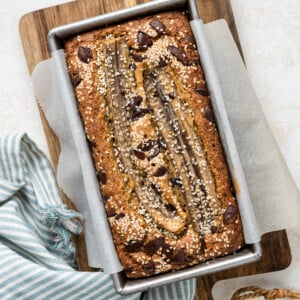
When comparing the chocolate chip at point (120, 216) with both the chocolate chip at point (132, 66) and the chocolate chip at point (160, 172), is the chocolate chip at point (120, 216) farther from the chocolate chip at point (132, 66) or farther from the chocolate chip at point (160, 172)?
the chocolate chip at point (132, 66)

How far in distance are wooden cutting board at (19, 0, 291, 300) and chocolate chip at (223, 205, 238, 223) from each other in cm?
27

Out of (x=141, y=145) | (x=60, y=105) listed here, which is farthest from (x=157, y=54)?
(x=60, y=105)

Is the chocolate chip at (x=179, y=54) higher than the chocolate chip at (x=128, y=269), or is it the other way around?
the chocolate chip at (x=179, y=54)

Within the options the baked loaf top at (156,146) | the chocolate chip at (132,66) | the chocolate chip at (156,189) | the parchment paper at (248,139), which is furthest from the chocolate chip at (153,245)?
the chocolate chip at (132,66)

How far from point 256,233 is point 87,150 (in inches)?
18.5

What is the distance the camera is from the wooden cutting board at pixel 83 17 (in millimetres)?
1696

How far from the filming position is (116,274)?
4.92ft

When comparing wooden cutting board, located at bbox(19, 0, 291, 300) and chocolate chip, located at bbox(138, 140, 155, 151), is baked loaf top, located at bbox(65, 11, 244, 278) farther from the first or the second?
wooden cutting board, located at bbox(19, 0, 291, 300)

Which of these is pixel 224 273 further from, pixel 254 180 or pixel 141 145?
pixel 141 145

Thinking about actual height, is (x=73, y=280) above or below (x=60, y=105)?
below

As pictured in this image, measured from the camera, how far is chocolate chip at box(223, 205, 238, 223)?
4.90ft

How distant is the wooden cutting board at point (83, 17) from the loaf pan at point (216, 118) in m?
0.20

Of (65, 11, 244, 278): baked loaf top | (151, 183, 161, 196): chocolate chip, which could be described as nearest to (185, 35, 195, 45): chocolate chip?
(65, 11, 244, 278): baked loaf top

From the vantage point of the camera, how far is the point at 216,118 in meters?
1.50
